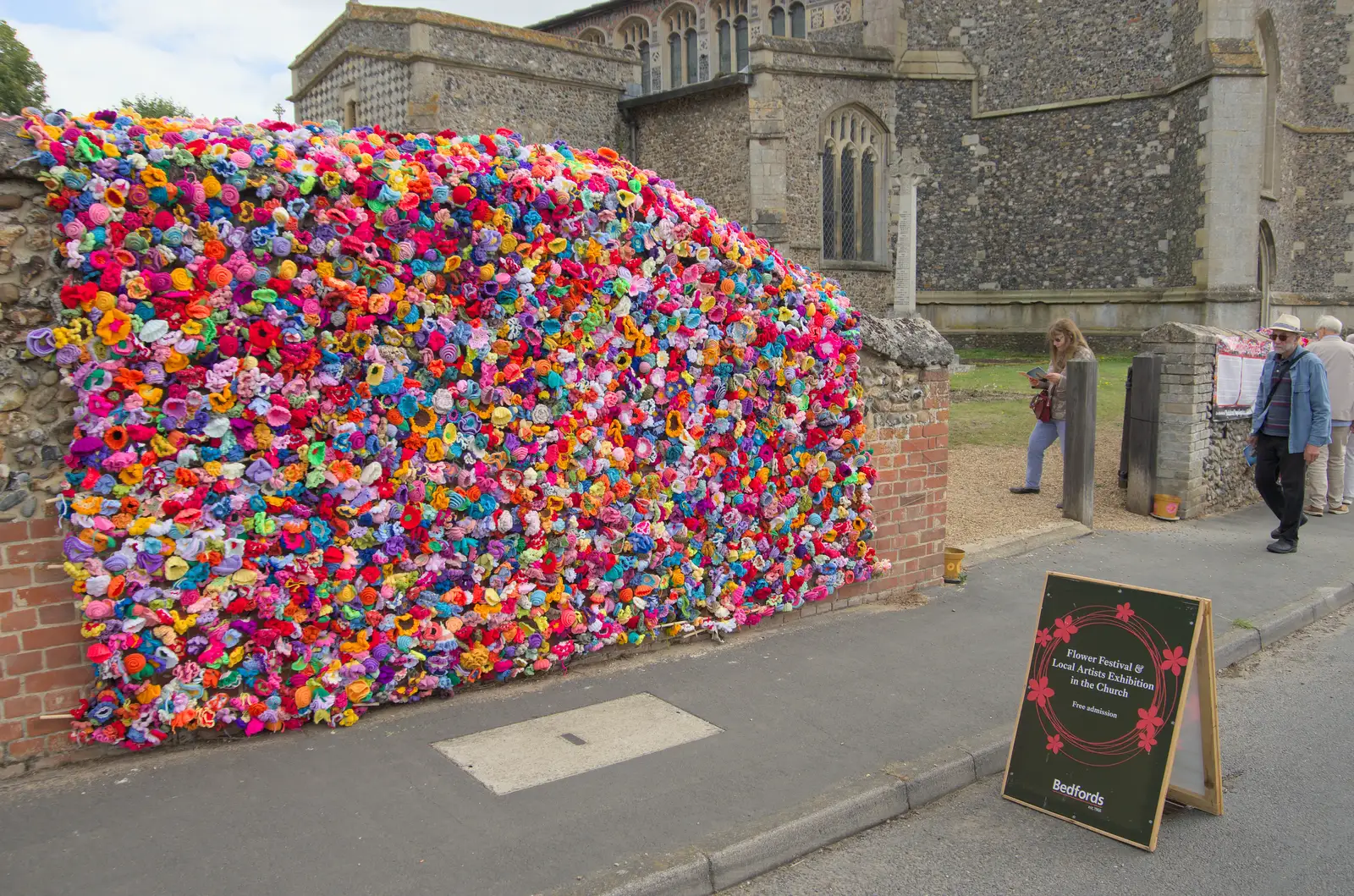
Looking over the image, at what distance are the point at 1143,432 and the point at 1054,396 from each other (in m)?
1.06

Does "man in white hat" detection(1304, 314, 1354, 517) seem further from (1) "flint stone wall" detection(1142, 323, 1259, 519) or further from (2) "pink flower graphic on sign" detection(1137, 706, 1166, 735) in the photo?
(2) "pink flower graphic on sign" detection(1137, 706, 1166, 735)

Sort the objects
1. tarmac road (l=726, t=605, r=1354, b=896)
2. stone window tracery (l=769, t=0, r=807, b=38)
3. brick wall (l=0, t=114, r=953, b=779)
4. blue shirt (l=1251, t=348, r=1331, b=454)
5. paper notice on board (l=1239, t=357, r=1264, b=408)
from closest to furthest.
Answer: tarmac road (l=726, t=605, r=1354, b=896) < brick wall (l=0, t=114, r=953, b=779) < blue shirt (l=1251, t=348, r=1331, b=454) < paper notice on board (l=1239, t=357, r=1264, b=408) < stone window tracery (l=769, t=0, r=807, b=38)

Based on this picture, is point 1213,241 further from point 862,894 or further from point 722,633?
point 862,894

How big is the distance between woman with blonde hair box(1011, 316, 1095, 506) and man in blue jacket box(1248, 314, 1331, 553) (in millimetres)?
1652

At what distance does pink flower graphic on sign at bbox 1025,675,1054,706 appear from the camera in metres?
4.07

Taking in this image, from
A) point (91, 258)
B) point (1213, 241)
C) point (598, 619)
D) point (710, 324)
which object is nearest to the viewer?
point (91, 258)

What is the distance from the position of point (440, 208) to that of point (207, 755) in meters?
2.62

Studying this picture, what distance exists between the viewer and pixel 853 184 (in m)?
25.6

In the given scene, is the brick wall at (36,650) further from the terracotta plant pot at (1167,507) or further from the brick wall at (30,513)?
the terracotta plant pot at (1167,507)

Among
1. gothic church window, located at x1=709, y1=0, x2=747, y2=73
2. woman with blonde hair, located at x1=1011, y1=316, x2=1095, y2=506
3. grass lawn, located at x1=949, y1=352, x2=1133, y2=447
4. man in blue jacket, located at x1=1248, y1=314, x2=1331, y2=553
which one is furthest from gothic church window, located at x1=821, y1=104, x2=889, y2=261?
man in blue jacket, located at x1=1248, y1=314, x2=1331, y2=553

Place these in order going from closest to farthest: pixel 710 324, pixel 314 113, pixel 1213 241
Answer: pixel 710 324, pixel 1213 241, pixel 314 113

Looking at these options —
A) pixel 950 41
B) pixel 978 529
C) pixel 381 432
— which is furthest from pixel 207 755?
pixel 950 41

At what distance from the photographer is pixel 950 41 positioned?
2544 centimetres

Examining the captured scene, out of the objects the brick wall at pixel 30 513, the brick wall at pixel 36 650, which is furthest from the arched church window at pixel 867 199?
the brick wall at pixel 36 650
